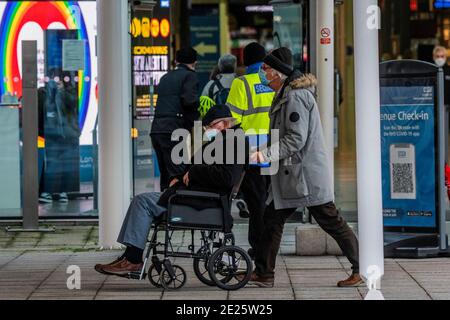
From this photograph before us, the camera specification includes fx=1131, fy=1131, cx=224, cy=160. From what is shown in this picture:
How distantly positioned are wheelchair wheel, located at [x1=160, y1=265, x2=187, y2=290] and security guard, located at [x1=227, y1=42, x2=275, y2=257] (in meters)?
1.14

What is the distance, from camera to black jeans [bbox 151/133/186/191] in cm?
1088

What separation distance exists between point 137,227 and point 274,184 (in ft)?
3.41

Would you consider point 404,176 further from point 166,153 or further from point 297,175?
point 166,153

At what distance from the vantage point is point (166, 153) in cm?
1093

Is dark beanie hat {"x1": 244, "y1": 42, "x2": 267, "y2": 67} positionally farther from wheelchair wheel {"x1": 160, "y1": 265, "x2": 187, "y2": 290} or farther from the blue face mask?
wheelchair wheel {"x1": 160, "y1": 265, "x2": 187, "y2": 290}

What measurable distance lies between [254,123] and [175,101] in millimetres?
1629

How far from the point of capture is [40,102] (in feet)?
41.7

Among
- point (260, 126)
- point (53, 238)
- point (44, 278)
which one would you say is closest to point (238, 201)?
point (53, 238)

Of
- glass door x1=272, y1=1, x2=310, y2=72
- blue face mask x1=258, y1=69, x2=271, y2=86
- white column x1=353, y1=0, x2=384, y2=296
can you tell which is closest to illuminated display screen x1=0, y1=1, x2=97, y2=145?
glass door x1=272, y1=1, x2=310, y2=72

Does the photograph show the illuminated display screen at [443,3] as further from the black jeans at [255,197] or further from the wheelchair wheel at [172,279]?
the wheelchair wheel at [172,279]

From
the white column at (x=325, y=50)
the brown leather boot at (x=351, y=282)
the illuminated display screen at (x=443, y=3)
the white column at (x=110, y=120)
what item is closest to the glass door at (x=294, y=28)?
the white column at (x=325, y=50)

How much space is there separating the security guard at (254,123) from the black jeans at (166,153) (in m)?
1.51
